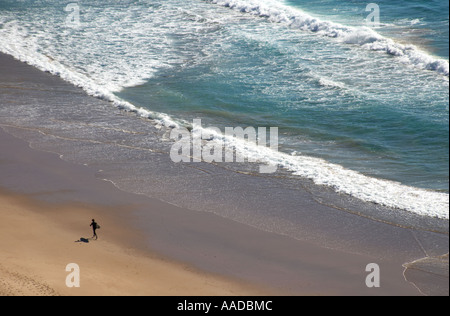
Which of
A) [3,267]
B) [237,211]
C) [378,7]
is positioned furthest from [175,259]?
[378,7]

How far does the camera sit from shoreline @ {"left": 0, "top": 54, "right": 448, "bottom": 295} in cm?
1216

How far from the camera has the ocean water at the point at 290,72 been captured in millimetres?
16781

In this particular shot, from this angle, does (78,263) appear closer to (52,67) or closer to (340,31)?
(52,67)

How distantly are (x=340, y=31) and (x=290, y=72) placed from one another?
18.6ft

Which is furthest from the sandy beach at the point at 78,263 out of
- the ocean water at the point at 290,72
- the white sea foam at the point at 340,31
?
the white sea foam at the point at 340,31

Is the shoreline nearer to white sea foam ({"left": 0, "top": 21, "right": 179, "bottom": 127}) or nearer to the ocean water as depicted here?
the ocean water

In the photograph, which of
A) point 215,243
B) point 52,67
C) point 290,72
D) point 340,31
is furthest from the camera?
point 340,31

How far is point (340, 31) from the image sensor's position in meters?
28.5

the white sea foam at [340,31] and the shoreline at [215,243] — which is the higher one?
the white sea foam at [340,31]

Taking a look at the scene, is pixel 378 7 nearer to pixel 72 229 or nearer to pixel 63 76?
pixel 63 76

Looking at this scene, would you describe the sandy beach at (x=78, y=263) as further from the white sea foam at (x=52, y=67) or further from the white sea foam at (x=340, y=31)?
the white sea foam at (x=340, y=31)

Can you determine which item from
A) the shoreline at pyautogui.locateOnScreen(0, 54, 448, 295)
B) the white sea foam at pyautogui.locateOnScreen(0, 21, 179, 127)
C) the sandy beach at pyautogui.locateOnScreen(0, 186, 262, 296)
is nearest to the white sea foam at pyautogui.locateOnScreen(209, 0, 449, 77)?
the white sea foam at pyautogui.locateOnScreen(0, 21, 179, 127)

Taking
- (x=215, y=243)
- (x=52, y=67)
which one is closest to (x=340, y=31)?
(x=52, y=67)

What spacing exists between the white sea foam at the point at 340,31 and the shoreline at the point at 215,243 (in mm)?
11993
